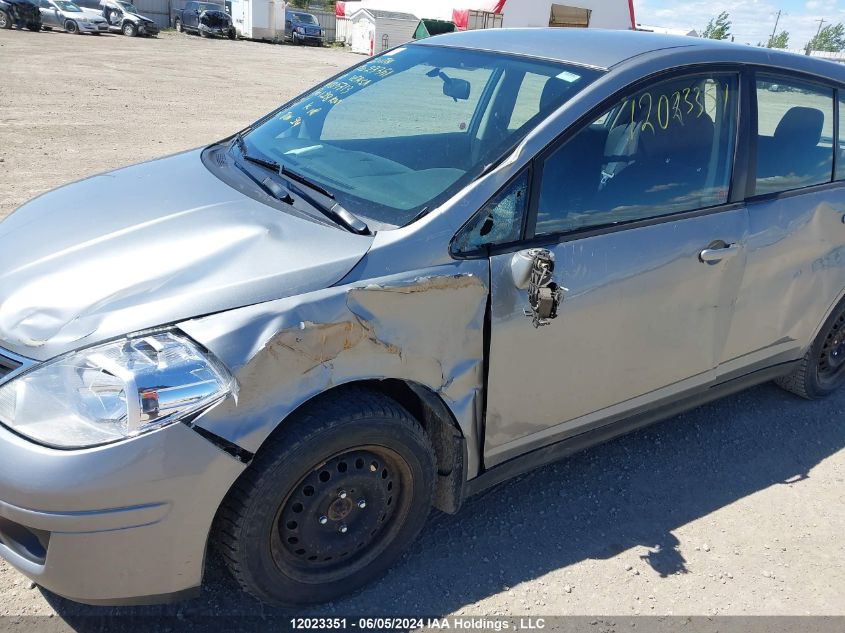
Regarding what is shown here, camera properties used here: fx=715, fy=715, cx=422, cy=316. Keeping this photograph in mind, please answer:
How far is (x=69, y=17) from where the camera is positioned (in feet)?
100

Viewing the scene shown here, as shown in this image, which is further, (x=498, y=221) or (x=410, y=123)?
(x=410, y=123)

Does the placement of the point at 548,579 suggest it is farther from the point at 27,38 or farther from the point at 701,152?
the point at 27,38

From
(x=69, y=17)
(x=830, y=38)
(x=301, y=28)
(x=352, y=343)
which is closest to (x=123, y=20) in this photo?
(x=69, y=17)

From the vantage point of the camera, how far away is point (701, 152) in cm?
296

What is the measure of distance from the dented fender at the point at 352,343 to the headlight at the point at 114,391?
0.06 m

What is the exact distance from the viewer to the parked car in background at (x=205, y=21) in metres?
38.1

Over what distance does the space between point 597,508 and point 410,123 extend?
1.89 m

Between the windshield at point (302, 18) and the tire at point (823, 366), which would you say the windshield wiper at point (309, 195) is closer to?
the tire at point (823, 366)

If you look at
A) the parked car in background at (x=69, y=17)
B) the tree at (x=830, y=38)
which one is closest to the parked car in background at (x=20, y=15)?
the parked car in background at (x=69, y=17)

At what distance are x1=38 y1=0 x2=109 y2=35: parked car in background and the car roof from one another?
33.2 metres

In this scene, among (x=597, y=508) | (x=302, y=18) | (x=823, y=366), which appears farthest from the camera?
(x=302, y=18)

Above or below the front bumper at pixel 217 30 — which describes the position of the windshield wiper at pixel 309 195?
above

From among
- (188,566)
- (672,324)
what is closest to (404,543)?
(188,566)

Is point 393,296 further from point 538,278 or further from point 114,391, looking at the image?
point 114,391
